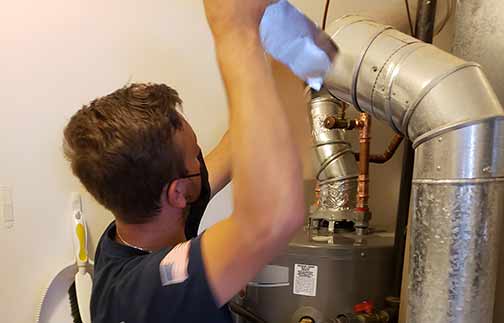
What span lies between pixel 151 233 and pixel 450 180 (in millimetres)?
538

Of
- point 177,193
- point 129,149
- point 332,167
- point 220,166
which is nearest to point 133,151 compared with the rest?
point 129,149

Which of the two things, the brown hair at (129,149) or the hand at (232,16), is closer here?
the hand at (232,16)

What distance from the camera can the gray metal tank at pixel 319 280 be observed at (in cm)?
136

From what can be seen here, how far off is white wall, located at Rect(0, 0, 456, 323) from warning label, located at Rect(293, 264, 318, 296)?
0.62 meters

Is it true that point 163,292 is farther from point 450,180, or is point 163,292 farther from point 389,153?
point 389,153

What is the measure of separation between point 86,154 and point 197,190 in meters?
0.21

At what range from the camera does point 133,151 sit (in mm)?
874

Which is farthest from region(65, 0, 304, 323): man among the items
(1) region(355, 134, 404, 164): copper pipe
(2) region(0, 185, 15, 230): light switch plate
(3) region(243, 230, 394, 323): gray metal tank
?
(1) region(355, 134, 404, 164): copper pipe

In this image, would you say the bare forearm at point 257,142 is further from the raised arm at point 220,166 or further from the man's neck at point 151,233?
the raised arm at point 220,166

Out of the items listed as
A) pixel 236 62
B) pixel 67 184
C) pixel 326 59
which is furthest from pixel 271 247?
pixel 67 184

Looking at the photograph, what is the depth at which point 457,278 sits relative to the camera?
98 cm

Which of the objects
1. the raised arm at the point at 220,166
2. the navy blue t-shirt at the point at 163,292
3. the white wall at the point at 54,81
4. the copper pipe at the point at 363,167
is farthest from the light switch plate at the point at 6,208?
the copper pipe at the point at 363,167

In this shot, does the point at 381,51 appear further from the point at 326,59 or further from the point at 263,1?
the point at 263,1

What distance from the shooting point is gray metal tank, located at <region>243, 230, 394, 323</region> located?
1.36 m
